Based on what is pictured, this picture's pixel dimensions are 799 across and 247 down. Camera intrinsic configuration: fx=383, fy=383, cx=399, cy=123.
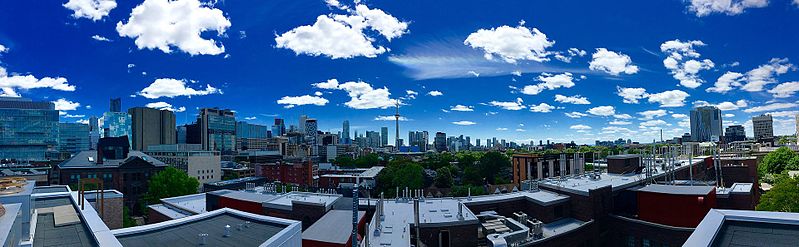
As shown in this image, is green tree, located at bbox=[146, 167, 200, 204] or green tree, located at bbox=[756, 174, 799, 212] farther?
green tree, located at bbox=[146, 167, 200, 204]

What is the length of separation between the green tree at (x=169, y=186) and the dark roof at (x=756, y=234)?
58.9m

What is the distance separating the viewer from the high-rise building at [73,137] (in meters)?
169

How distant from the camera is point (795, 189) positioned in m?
27.5

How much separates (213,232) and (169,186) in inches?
1785

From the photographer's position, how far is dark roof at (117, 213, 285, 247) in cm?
1450

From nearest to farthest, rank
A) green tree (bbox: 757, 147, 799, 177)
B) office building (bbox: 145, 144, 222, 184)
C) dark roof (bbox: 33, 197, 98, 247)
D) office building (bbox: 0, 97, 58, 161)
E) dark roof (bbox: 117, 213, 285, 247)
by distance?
dark roof (bbox: 33, 197, 98, 247) < dark roof (bbox: 117, 213, 285, 247) < green tree (bbox: 757, 147, 799, 177) < office building (bbox: 145, 144, 222, 184) < office building (bbox: 0, 97, 58, 161)

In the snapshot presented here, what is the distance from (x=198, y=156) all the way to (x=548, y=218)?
8457 centimetres

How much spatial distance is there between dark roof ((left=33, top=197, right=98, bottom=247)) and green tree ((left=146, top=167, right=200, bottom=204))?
3878 centimetres

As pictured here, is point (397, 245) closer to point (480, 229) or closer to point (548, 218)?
point (480, 229)

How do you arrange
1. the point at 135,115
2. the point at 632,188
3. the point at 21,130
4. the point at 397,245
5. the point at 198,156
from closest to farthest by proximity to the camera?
the point at 397,245 → the point at 632,188 → the point at 198,156 → the point at 21,130 → the point at 135,115

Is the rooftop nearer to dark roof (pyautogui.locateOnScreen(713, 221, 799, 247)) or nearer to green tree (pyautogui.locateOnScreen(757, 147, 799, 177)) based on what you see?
dark roof (pyautogui.locateOnScreen(713, 221, 799, 247))

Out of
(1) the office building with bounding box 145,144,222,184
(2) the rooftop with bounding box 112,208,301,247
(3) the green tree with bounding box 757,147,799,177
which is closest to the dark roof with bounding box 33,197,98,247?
(2) the rooftop with bounding box 112,208,301,247

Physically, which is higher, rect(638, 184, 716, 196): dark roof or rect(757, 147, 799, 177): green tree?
rect(638, 184, 716, 196): dark roof

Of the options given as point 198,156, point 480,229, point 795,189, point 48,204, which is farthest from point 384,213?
point 198,156
